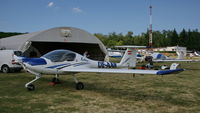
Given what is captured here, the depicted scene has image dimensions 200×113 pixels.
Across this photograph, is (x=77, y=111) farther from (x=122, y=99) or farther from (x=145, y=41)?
(x=145, y=41)

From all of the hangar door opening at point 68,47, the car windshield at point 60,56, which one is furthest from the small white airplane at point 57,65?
the hangar door opening at point 68,47

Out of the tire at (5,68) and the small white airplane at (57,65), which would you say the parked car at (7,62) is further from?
the small white airplane at (57,65)

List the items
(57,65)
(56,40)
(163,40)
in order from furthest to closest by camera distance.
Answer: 1. (163,40)
2. (56,40)
3. (57,65)

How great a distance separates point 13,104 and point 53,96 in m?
1.55

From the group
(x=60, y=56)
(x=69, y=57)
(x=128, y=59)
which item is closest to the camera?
(x=60, y=56)

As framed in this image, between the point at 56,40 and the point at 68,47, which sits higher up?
the point at 56,40

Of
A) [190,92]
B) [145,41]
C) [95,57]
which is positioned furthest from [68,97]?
[145,41]

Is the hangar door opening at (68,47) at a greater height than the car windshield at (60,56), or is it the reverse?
the hangar door opening at (68,47)

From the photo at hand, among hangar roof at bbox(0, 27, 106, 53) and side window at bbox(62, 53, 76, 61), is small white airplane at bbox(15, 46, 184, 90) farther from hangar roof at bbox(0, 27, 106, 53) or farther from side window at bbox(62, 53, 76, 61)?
hangar roof at bbox(0, 27, 106, 53)

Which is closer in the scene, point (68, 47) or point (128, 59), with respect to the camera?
point (128, 59)

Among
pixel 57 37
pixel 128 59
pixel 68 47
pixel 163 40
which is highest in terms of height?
pixel 163 40

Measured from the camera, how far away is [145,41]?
97312 mm

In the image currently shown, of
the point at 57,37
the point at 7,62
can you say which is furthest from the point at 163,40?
the point at 7,62

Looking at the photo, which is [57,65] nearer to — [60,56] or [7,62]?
[60,56]
